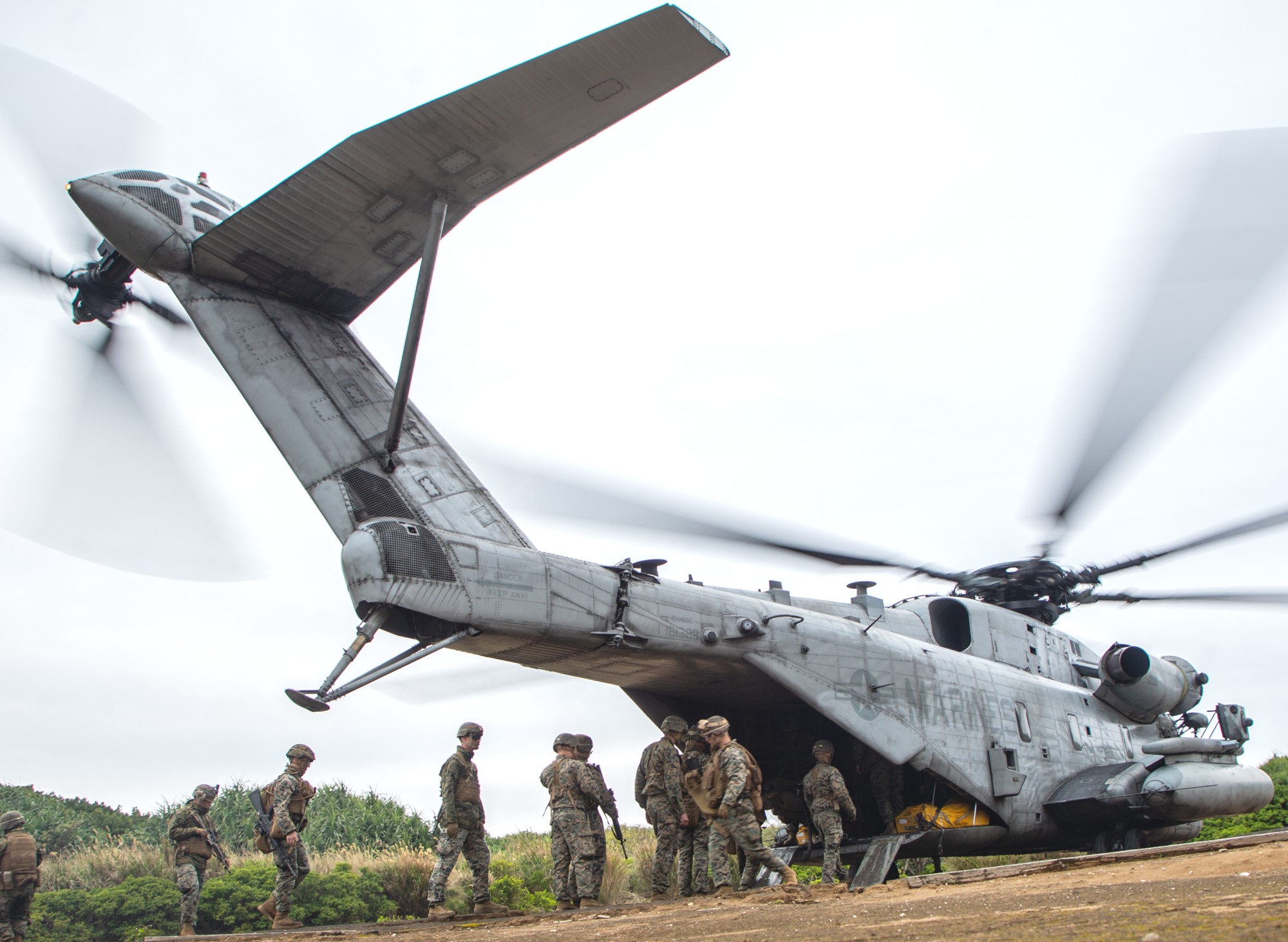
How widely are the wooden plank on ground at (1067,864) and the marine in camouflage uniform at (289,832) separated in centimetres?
520

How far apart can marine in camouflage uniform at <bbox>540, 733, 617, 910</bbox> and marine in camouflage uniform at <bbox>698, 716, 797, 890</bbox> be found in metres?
1.08

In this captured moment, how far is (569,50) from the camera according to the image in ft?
21.6

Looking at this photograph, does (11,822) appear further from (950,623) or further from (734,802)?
(950,623)

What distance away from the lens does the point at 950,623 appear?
1216cm

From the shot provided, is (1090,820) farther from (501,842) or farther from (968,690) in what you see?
(501,842)

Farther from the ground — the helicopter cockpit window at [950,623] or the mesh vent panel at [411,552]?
the mesh vent panel at [411,552]

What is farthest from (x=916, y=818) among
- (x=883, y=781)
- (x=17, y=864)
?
(x=17, y=864)

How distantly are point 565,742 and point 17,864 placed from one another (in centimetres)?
555

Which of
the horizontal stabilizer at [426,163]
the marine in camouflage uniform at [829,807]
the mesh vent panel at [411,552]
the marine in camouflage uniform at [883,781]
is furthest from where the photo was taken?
the marine in camouflage uniform at [883,781]

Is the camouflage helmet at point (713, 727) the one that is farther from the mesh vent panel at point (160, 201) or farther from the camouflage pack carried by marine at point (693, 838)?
the mesh vent panel at point (160, 201)

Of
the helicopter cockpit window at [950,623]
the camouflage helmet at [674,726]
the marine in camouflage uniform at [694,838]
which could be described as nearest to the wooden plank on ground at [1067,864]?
the marine in camouflage uniform at [694,838]

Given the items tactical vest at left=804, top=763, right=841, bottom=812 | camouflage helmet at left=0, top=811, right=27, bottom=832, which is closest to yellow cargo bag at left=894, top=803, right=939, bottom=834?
tactical vest at left=804, top=763, right=841, bottom=812

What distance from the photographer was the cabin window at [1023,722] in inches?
441

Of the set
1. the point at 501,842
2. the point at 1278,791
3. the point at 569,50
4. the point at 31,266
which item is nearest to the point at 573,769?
the point at 569,50
